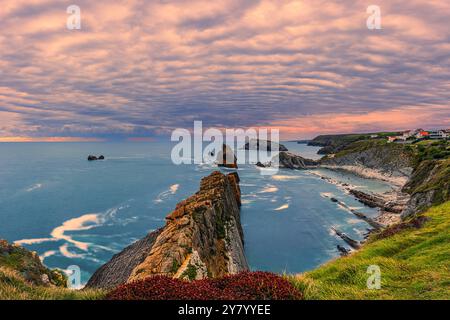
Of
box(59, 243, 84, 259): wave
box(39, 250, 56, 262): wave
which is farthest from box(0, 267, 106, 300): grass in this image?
box(39, 250, 56, 262): wave

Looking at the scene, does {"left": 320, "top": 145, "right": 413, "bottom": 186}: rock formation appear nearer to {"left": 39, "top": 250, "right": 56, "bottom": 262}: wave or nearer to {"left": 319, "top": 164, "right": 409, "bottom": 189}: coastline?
{"left": 319, "top": 164, "right": 409, "bottom": 189}: coastline

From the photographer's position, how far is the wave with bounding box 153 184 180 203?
366ft

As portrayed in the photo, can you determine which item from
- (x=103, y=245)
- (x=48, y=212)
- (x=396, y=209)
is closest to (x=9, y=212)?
(x=48, y=212)

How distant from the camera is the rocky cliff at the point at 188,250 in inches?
1029

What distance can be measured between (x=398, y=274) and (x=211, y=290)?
9212mm

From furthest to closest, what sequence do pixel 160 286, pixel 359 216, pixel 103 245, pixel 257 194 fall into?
pixel 257 194, pixel 359 216, pixel 103 245, pixel 160 286

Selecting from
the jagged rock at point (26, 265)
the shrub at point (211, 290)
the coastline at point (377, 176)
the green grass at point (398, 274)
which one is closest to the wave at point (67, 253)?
the jagged rock at point (26, 265)

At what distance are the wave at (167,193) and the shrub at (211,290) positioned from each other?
10281cm

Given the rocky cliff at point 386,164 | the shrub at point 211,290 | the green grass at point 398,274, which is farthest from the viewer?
the rocky cliff at point 386,164

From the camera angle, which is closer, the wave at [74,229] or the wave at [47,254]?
the wave at [47,254]

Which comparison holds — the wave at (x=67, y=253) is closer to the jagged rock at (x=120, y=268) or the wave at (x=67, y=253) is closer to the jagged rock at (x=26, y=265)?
the jagged rock at (x=120, y=268)
